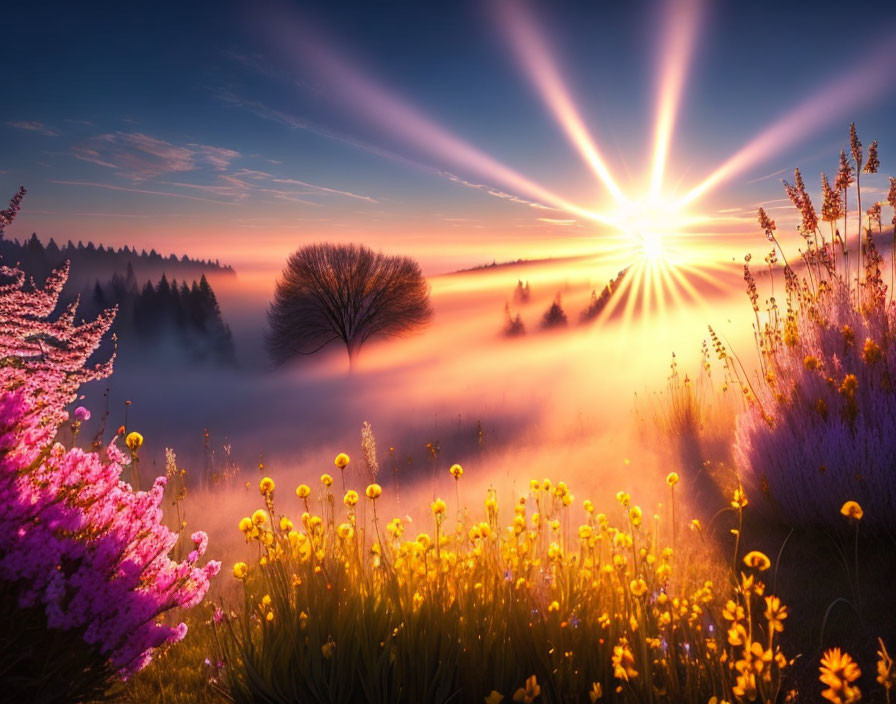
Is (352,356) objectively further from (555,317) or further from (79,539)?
(79,539)

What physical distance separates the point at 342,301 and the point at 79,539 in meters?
37.3

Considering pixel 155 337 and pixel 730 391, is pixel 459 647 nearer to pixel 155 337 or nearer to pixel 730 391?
pixel 730 391

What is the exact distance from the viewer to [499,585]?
3.05 metres

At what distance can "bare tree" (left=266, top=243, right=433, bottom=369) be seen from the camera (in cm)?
3888

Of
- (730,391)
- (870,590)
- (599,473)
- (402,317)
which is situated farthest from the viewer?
(402,317)

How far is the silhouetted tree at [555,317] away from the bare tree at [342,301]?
24926mm

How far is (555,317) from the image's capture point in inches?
2494

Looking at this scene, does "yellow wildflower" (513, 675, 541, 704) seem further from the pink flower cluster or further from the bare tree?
the bare tree

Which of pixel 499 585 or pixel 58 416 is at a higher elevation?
pixel 58 416

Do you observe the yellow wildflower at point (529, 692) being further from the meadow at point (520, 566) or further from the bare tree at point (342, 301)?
the bare tree at point (342, 301)

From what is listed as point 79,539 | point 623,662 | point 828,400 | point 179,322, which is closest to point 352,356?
point 828,400

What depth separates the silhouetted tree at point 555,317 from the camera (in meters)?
62.5

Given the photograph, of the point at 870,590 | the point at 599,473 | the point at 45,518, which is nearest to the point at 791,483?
the point at 870,590

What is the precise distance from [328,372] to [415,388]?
15.4 metres
